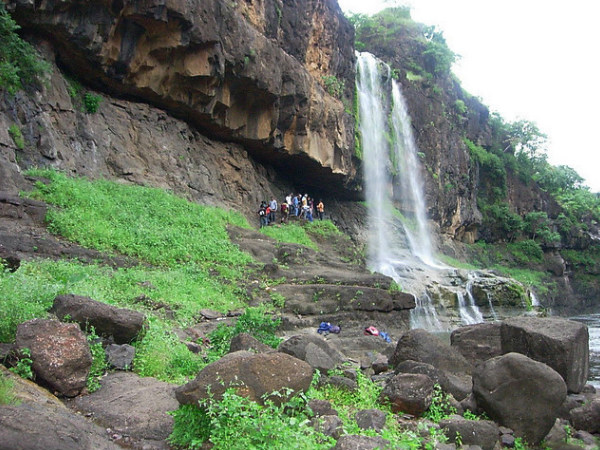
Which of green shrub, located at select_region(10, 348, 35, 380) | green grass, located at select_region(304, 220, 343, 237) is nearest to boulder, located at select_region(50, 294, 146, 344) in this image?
green shrub, located at select_region(10, 348, 35, 380)

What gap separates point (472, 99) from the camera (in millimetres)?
42812

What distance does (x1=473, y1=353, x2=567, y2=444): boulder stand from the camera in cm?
562

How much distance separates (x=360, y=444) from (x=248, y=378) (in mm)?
1137

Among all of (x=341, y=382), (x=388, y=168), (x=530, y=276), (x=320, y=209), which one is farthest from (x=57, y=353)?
(x=530, y=276)

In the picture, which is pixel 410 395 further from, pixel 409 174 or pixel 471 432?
pixel 409 174

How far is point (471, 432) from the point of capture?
500 centimetres

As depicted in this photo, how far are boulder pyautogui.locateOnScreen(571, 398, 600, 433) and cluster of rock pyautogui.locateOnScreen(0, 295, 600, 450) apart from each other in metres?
0.01

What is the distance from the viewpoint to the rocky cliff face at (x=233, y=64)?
1557 centimetres

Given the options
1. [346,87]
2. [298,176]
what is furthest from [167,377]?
[346,87]

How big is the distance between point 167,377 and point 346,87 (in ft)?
77.1

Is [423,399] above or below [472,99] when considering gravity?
below

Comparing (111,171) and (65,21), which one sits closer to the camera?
(65,21)

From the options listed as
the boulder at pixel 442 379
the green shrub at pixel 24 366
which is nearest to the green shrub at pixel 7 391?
the green shrub at pixel 24 366

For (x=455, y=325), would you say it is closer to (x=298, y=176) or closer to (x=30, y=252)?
(x=298, y=176)
